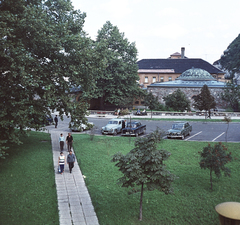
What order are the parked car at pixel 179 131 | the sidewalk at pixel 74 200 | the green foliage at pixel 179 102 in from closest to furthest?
the sidewalk at pixel 74 200 → the parked car at pixel 179 131 → the green foliage at pixel 179 102

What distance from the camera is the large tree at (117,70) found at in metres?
53.2

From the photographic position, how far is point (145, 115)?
5009 cm

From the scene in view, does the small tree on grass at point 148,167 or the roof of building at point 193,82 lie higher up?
the roof of building at point 193,82

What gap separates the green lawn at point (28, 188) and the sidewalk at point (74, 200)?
294 millimetres

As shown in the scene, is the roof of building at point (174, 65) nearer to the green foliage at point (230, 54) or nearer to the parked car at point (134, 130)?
the green foliage at point (230, 54)

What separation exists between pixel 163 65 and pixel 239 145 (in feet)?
239

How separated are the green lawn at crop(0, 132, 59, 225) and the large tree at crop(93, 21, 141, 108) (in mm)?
33051

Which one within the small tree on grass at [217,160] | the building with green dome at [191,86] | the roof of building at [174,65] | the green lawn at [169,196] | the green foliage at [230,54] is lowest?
the green lawn at [169,196]

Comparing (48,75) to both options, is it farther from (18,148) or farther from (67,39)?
(18,148)

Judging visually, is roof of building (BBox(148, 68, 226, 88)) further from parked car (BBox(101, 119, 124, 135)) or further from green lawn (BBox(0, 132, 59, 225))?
green lawn (BBox(0, 132, 59, 225))

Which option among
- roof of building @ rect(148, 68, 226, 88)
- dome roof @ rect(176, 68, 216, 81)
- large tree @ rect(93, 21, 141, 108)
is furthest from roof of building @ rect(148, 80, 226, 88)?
large tree @ rect(93, 21, 141, 108)

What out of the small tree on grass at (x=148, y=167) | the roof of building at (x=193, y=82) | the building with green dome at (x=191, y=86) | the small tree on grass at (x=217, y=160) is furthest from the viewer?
the roof of building at (x=193, y=82)

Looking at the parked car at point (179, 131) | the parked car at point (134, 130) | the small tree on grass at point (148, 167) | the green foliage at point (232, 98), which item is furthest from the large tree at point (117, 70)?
the small tree on grass at point (148, 167)

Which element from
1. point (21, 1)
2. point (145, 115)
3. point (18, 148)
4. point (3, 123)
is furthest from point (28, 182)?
point (145, 115)
